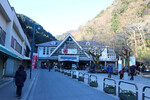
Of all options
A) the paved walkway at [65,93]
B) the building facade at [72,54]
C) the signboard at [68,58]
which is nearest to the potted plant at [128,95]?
the paved walkway at [65,93]

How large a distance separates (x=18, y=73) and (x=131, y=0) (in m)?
46.6

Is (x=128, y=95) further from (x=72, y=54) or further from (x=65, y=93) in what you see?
(x=72, y=54)

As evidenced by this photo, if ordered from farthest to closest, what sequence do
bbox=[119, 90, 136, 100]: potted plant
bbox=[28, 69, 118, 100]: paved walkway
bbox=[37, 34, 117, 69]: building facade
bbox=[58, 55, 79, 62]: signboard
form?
bbox=[58, 55, 79, 62]: signboard < bbox=[37, 34, 117, 69]: building facade < bbox=[28, 69, 118, 100]: paved walkway < bbox=[119, 90, 136, 100]: potted plant

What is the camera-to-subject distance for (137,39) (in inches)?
1364

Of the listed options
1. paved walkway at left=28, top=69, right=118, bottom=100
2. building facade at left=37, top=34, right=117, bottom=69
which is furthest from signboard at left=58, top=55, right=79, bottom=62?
paved walkway at left=28, top=69, right=118, bottom=100

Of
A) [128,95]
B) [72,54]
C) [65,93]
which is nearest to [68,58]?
[72,54]

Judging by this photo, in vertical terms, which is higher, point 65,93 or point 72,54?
point 72,54

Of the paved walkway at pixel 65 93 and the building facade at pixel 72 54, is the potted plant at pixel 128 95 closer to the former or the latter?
the paved walkway at pixel 65 93

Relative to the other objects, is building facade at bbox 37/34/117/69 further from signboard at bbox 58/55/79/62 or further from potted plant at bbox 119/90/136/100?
potted plant at bbox 119/90/136/100

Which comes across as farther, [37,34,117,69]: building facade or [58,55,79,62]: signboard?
[58,55,79,62]: signboard

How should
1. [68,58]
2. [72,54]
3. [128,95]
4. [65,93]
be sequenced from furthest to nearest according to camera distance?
[72,54] < [68,58] < [65,93] < [128,95]

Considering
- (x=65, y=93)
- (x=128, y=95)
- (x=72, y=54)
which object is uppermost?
(x=72, y=54)

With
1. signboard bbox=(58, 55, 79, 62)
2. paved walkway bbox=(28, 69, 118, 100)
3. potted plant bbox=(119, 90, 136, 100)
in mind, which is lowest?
paved walkway bbox=(28, 69, 118, 100)

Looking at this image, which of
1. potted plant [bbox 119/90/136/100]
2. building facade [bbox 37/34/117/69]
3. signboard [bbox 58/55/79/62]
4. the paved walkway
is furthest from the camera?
signboard [bbox 58/55/79/62]
